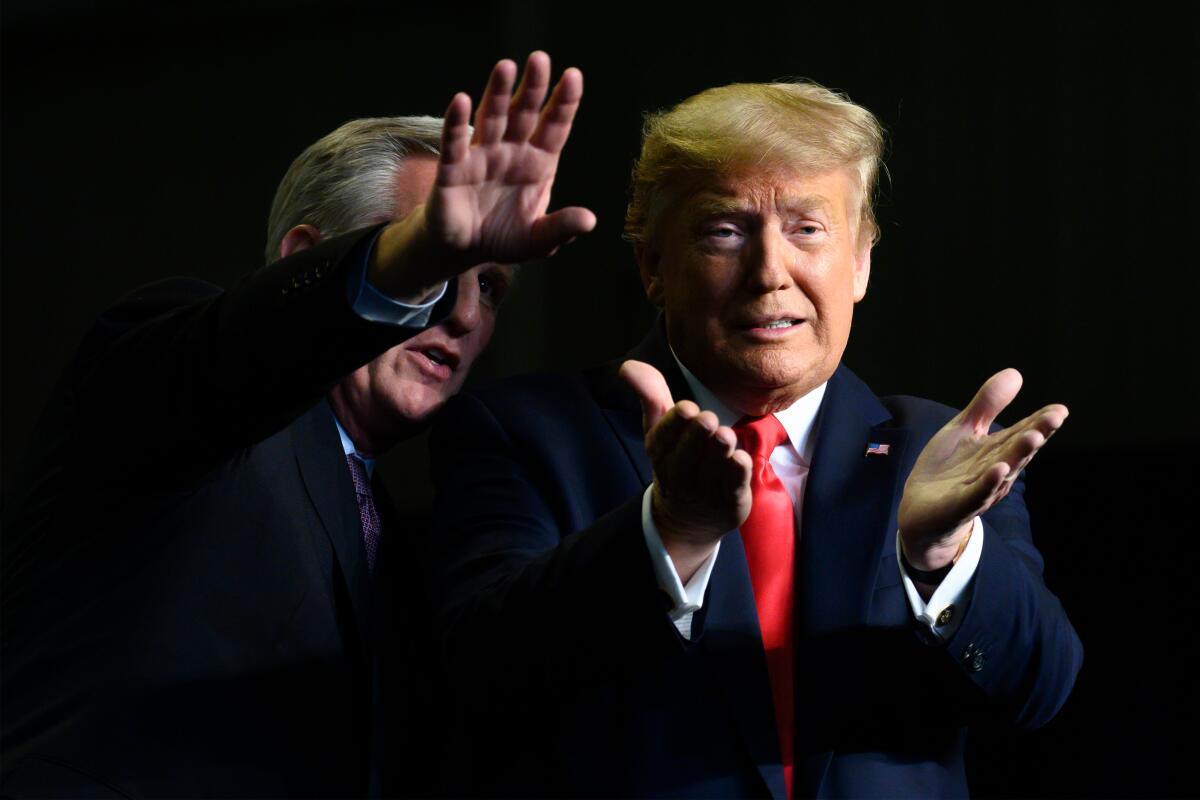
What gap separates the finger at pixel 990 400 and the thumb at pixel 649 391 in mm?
311

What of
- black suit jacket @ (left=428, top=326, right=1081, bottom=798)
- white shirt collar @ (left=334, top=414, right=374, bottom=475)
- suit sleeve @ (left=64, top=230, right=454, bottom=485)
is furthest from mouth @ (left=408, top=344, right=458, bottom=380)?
suit sleeve @ (left=64, top=230, right=454, bottom=485)

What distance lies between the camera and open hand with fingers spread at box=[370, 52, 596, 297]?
3.96ft

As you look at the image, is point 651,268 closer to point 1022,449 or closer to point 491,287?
point 491,287

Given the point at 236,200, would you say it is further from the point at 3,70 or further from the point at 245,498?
the point at 245,498

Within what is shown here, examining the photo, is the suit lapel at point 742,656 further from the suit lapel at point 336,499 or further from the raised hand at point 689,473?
the suit lapel at point 336,499

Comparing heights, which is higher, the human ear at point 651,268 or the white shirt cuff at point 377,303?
the white shirt cuff at point 377,303

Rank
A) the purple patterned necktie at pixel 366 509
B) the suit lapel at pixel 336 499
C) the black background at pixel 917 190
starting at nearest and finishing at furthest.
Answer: the suit lapel at pixel 336 499 < the purple patterned necktie at pixel 366 509 < the black background at pixel 917 190

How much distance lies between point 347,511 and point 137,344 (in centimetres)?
37

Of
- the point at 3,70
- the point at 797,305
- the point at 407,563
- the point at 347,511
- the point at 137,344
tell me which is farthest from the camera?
the point at 3,70

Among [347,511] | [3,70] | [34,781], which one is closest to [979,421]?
[347,511]

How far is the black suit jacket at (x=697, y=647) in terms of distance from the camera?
137cm

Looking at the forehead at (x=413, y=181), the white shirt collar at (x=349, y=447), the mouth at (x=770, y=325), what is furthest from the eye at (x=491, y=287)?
the mouth at (x=770, y=325)

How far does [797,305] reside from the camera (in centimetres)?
158

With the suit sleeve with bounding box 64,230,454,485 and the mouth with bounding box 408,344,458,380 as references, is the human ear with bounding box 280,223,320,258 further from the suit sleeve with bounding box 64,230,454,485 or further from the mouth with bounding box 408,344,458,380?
the suit sleeve with bounding box 64,230,454,485
